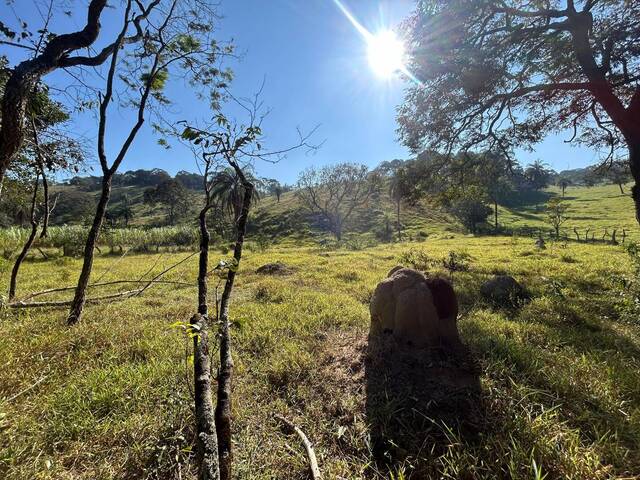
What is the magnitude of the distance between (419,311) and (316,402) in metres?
1.69

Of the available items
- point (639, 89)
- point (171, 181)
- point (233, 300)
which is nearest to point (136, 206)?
point (171, 181)

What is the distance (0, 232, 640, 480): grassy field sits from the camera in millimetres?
2182

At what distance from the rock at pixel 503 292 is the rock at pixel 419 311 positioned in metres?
3.14

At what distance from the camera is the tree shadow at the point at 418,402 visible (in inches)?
93.9

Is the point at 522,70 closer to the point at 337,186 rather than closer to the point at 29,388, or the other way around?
the point at 29,388

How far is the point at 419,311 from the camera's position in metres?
3.71

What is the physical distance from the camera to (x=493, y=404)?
269cm

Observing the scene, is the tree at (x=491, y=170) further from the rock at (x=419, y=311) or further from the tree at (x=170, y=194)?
the tree at (x=170, y=194)

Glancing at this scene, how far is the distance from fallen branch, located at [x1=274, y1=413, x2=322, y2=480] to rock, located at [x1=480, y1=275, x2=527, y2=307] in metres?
5.33

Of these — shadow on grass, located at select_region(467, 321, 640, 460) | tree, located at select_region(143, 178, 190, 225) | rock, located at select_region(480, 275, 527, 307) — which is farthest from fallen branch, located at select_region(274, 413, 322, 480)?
tree, located at select_region(143, 178, 190, 225)

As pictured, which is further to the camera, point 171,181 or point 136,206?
point 136,206

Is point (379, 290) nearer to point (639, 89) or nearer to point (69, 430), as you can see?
point (69, 430)

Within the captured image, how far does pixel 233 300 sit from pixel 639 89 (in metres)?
10.0

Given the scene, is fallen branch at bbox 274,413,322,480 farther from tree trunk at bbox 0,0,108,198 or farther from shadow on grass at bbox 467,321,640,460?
tree trunk at bbox 0,0,108,198
